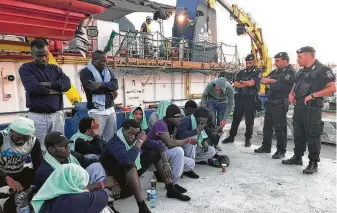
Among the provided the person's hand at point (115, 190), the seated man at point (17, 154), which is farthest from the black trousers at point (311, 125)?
the seated man at point (17, 154)

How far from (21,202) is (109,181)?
0.78m

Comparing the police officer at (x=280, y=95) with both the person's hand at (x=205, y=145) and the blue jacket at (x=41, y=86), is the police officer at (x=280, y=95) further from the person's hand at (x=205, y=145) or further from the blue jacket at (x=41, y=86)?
the blue jacket at (x=41, y=86)

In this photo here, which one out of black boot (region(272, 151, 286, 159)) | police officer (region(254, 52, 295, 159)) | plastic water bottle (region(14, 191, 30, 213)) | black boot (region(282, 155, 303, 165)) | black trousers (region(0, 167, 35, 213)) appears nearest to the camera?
plastic water bottle (region(14, 191, 30, 213))

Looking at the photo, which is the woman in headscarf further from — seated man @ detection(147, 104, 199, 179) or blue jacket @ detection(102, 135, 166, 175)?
seated man @ detection(147, 104, 199, 179)

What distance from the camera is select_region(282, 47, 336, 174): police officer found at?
162 inches

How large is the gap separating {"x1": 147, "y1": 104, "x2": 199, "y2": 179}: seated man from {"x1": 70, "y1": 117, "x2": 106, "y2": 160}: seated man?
2.26ft

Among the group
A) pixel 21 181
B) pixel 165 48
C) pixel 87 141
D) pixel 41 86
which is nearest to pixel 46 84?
pixel 41 86

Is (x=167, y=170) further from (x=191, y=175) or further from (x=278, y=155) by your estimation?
(x=278, y=155)

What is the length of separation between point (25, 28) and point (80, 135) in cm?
166

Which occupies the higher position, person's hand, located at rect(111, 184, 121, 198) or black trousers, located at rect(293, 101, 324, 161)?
black trousers, located at rect(293, 101, 324, 161)

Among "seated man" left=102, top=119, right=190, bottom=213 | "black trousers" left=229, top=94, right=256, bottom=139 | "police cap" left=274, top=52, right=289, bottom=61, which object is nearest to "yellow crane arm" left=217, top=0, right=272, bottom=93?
"black trousers" left=229, top=94, right=256, bottom=139

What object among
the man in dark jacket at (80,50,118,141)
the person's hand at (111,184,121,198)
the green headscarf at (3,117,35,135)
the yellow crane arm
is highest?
the yellow crane arm

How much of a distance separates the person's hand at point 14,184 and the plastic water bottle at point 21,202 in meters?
0.05

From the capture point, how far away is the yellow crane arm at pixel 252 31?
10234 mm
